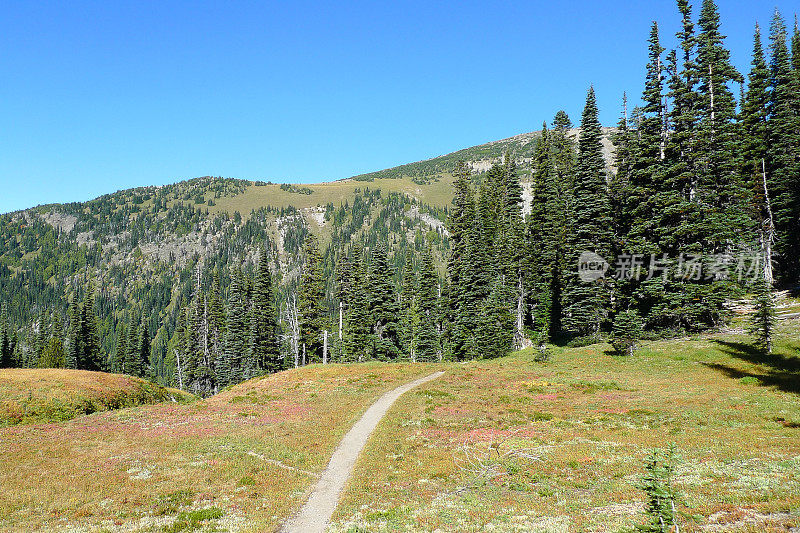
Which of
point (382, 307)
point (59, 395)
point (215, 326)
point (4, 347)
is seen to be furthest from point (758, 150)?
point (4, 347)

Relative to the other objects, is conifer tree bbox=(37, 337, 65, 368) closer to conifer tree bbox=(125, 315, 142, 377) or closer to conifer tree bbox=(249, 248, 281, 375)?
conifer tree bbox=(125, 315, 142, 377)

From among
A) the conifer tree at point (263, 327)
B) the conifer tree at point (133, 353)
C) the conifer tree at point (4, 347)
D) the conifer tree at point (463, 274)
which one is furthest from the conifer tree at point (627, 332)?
the conifer tree at point (4, 347)

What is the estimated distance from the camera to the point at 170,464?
68.1 ft

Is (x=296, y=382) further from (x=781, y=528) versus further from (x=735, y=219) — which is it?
(x=735, y=219)

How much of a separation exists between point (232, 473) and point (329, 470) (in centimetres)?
449

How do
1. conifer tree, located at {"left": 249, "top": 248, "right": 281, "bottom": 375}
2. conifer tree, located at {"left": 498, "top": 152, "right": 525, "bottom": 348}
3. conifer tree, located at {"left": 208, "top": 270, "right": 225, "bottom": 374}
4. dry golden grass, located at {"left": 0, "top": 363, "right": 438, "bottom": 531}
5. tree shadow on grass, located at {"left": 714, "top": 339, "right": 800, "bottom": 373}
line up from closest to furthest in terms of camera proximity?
dry golden grass, located at {"left": 0, "top": 363, "right": 438, "bottom": 531} → tree shadow on grass, located at {"left": 714, "top": 339, "right": 800, "bottom": 373} → conifer tree, located at {"left": 498, "top": 152, "right": 525, "bottom": 348} → conifer tree, located at {"left": 249, "top": 248, "right": 281, "bottom": 375} → conifer tree, located at {"left": 208, "top": 270, "right": 225, "bottom": 374}

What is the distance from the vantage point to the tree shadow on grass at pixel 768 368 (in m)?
28.3

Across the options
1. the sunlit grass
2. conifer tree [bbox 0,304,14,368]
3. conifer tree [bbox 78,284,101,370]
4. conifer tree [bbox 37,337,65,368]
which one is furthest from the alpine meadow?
conifer tree [bbox 0,304,14,368]

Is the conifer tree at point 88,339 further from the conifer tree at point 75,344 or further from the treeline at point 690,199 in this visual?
the treeline at point 690,199

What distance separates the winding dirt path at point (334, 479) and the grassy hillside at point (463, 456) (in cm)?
59

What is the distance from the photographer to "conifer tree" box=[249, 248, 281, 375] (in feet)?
248

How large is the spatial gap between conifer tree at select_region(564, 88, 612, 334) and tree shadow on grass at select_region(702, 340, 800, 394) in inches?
618

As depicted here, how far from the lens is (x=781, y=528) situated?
397 inches

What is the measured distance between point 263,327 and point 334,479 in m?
60.1
